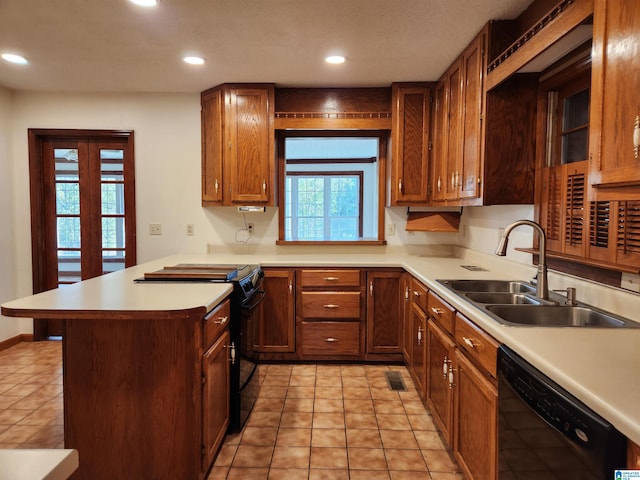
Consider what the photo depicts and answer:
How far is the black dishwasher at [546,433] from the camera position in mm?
843

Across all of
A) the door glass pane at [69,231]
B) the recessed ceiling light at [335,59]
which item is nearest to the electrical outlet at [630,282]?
the recessed ceiling light at [335,59]

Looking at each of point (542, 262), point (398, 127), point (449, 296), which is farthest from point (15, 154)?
point (542, 262)

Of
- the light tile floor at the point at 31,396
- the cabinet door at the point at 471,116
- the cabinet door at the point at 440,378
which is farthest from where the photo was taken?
the cabinet door at the point at 471,116

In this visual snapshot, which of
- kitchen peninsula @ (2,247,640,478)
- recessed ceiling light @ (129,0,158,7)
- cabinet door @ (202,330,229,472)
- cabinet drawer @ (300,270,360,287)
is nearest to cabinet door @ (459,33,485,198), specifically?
kitchen peninsula @ (2,247,640,478)

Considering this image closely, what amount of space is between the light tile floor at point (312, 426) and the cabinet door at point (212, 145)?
154 centimetres

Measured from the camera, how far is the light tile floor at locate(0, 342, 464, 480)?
6.31 ft

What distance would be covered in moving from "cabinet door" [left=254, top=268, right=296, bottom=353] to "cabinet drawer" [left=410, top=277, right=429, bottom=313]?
3.10ft

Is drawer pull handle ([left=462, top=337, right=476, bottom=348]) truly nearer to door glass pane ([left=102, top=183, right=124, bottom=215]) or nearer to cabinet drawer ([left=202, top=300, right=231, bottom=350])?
cabinet drawer ([left=202, top=300, right=231, bottom=350])

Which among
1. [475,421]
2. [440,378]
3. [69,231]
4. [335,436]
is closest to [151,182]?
[69,231]

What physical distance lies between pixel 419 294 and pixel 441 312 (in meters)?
0.50

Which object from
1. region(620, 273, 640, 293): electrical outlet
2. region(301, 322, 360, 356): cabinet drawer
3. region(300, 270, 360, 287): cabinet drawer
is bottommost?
region(301, 322, 360, 356): cabinet drawer

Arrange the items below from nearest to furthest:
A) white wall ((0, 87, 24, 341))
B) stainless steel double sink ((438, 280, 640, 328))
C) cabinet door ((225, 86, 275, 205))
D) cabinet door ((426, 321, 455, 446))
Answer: stainless steel double sink ((438, 280, 640, 328))
cabinet door ((426, 321, 455, 446))
cabinet door ((225, 86, 275, 205))
white wall ((0, 87, 24, 341))

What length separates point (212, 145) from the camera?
131 inches

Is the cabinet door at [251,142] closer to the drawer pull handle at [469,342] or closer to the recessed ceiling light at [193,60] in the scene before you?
the recessed ceiling light at [193,60]
